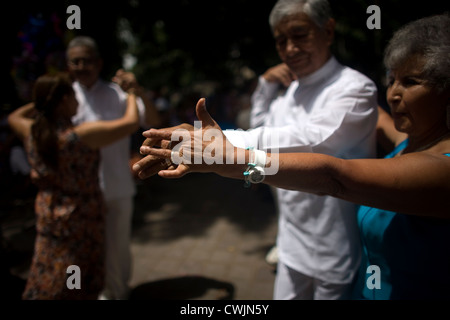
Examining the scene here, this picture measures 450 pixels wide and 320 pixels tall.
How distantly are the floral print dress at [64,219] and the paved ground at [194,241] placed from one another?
259 mm

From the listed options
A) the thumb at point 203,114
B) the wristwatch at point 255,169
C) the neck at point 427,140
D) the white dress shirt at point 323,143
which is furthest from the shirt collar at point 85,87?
the neck at point 427,140

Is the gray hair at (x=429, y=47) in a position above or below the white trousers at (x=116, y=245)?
above

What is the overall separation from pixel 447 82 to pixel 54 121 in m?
2.30

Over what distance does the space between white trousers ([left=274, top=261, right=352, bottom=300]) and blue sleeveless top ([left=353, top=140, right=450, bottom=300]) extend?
21 cm

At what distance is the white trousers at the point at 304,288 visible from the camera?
64.6 inches

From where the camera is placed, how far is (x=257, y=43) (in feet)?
20.8

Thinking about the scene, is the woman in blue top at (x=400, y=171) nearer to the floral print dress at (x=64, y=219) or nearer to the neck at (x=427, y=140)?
the neck at (x=427, y=140)

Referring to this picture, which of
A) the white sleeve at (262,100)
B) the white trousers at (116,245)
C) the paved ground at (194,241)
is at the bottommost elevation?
the paved ground at (194,241)

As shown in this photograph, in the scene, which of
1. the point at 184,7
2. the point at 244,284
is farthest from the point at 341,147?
the point at 184,7

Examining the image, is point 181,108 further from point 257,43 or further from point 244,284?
point 244,284

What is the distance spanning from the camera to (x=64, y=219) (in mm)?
A: 2152

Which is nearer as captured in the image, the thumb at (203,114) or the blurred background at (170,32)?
the thumb at (203,114)

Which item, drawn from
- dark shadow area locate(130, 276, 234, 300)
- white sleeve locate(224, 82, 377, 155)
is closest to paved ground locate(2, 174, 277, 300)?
dark shadow area locate(130, 276, 234, 300)

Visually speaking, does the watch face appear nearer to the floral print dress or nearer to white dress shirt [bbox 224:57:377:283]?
white dress shirt [bbox 224:57:377:283]
